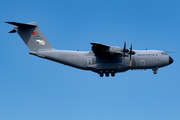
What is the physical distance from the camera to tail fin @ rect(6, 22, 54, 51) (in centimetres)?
2628

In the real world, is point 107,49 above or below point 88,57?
above

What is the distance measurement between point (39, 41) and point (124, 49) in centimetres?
873

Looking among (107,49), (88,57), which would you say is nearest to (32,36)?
(88,57)

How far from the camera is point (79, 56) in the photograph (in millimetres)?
26594

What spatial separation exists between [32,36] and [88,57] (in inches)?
240

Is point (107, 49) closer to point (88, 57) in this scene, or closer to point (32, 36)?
point (88, 57)

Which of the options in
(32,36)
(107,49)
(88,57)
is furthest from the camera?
(32,36)

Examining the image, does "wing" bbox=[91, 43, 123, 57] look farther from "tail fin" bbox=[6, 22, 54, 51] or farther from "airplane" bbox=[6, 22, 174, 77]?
"tail fin" bbox=[6, 22, 54, 51]

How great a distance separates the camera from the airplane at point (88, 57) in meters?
26.2

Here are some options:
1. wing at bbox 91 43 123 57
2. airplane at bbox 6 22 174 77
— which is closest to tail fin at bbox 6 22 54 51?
airplane at bbox 6 22 174 77

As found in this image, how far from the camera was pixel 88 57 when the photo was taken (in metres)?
26.5

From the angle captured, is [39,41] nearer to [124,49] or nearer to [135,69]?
[124,49]
